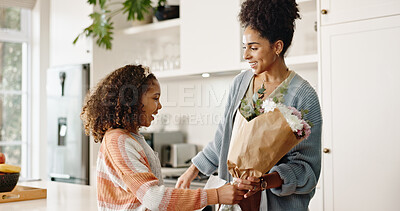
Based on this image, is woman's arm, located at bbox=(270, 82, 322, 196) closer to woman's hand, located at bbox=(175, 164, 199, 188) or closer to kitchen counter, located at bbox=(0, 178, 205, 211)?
woman's hand, located at bbox=(175, 164, 199, 188)

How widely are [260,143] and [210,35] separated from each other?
215 cm

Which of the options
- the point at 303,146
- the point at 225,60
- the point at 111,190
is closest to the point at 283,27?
the point at 303,146

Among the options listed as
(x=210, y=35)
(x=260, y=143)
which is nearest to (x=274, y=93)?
(x=260, y=143)

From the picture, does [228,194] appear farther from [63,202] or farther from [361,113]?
[361,113]

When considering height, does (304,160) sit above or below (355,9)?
below

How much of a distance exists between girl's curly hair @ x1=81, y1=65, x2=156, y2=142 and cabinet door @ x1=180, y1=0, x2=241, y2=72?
6.00ft

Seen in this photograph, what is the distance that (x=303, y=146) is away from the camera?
1521mm

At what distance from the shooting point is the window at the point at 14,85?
177 inches

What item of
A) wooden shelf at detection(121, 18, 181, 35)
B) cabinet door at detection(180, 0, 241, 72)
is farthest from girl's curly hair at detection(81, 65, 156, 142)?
wooden shelf at detection(121, 18, 181, 35)

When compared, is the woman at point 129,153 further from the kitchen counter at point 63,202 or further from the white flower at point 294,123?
the kitchen counter at point 63,202

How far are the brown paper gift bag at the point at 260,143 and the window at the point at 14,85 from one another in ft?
12.3

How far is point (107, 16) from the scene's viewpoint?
397 centimetres

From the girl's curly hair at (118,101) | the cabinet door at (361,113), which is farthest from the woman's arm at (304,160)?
the cabinet door at (361,113)

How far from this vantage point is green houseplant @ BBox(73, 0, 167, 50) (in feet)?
12.1
